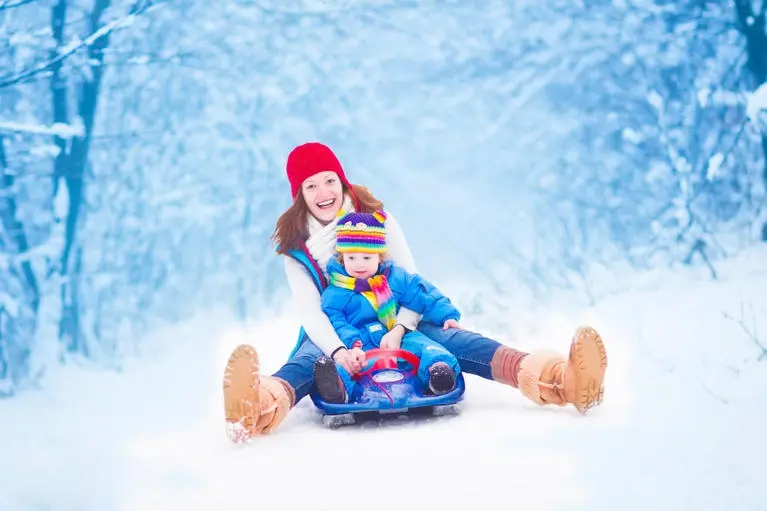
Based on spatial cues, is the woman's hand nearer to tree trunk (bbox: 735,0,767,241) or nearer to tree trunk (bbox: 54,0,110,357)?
tree trunk (bbox: 54,0,110,357)

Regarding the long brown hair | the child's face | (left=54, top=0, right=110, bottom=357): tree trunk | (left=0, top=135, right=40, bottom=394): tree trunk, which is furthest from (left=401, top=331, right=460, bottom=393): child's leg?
(left=0, top=135, right=40, bottom=394): tree trunk

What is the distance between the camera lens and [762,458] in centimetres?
181

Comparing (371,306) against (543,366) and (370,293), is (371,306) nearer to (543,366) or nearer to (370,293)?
(370,293)

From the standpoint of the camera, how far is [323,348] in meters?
2.17

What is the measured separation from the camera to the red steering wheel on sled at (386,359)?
2090mm

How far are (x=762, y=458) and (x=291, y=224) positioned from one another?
1.37 m

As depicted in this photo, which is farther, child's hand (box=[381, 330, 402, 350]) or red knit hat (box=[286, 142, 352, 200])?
red knit hat (box=[286, 142, 352, 200])

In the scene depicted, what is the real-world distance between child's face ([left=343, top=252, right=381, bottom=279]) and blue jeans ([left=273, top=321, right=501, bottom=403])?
23cm

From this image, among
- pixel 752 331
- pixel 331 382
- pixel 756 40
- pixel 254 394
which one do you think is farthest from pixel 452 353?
pixel 756 40

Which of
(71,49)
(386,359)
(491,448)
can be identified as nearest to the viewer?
(491,448)

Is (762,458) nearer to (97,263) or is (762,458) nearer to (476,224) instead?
(476,224)

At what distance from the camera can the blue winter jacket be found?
2217 mm

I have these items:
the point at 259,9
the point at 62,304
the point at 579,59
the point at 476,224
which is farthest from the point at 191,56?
the point at 579,59

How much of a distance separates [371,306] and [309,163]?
0.48 m
